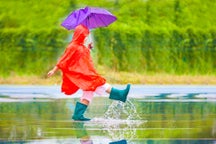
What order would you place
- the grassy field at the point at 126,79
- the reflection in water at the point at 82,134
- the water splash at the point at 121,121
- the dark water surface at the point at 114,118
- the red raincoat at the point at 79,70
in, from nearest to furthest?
1. the reflection in water at the point at 82,134
2. the dark water surface at the point at 114,118
3. the water splash at the point at 121,121
4. the red raincoat at the point at 79,70
5. the grassy field at the point at 126,79

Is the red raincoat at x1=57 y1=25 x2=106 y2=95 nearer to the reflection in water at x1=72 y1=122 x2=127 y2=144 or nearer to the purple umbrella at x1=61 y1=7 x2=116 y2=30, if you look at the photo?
the purple umbrella at x1=61 y1=7 x2=116 y2=30

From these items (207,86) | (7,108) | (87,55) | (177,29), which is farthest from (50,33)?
(87,55)

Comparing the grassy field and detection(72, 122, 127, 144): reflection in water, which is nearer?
detection(72, 122, 127, 144): reflection in water

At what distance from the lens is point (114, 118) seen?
11992 mm

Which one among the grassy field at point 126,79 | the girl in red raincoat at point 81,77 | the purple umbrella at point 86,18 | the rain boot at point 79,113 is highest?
the purple umbrella at point 86,18

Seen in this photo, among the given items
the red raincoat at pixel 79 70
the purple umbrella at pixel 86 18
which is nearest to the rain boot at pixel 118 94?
the red raincoat at pixel 79 70

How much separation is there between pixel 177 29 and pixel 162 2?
1968 millimetres

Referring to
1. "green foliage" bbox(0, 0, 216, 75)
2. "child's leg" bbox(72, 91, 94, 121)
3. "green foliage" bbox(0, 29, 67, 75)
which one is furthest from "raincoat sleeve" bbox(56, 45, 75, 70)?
"green foliage" bbox(0, 29, 67, 75)

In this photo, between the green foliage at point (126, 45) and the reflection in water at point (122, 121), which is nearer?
the reflection in water at point (122, 121)

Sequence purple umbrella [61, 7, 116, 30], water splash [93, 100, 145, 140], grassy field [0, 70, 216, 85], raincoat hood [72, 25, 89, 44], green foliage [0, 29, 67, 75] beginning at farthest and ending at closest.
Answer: green foliage [0, 29, 67, 75], grassy field [0, 70, 216, 85], purple umbrella [61, 7, 116, 30], raincoat hood [72, 25, 89, 44], water splash [93, 100, 145, 140]

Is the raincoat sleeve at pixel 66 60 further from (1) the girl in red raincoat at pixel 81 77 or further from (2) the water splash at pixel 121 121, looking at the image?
(2) the water splash at pixel 121 121

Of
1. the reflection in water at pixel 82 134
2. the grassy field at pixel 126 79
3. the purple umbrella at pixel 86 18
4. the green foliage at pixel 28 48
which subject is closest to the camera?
the reflection in water at pixel 82 134

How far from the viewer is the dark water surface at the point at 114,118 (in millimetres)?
9273

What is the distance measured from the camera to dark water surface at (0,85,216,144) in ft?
30.4
